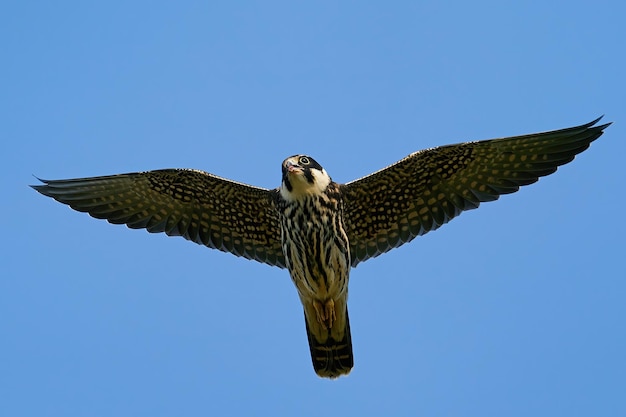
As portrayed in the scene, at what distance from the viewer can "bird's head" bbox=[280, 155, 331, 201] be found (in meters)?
13.3

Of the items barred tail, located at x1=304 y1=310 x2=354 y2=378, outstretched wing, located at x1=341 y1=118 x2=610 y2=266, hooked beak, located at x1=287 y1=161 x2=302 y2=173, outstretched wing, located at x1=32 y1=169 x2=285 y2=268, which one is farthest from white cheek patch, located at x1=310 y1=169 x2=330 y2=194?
barred tail, located at x1=304 y1=310 x2=354 y2=378

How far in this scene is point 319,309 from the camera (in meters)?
13.7

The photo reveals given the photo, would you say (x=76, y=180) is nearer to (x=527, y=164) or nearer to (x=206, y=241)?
(x=206, y=241)

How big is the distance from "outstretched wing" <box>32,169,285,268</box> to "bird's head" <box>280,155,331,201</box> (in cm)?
64

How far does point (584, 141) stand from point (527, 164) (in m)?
0.78

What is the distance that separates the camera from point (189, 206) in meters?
14.5

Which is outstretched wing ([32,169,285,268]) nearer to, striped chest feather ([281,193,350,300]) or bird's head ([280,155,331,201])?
bird's head ([280,155,331,201])

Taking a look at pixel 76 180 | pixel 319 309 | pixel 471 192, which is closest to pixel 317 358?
pixel 319 309

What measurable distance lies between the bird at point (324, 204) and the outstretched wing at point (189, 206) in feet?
0.04

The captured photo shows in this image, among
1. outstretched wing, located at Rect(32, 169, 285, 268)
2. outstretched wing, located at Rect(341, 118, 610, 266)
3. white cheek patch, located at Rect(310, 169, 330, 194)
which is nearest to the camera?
white cheek patch, located at Rect(310, 169, 330, 194)

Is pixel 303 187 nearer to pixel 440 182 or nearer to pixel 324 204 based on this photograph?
pixel 324 204

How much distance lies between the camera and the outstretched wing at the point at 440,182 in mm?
13773

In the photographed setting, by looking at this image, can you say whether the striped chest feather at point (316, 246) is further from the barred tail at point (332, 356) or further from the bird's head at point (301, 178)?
the barred tail at point (332, 356)

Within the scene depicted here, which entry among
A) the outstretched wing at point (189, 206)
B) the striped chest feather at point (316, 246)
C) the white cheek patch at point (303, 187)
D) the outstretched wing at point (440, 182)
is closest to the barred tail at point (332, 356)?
Answer: the striped chest feather at point (316, 246)
